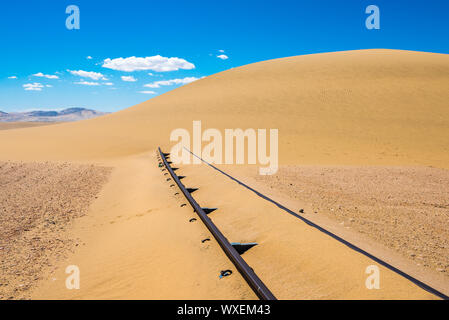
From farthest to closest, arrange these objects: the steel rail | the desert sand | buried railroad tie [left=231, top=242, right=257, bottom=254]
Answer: buried railroad tie [left=231, top=242, right=257, bottom=254] < the desert sand < the steel rail

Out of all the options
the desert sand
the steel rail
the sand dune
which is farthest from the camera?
the sand dune

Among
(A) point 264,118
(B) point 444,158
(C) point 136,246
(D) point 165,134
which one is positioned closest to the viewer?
(C) point 136,246

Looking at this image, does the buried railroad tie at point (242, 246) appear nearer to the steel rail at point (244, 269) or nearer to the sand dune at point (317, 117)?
the steel rail at point (244, 269)

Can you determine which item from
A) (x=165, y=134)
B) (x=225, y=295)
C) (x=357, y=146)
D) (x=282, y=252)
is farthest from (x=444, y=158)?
(x=165, y=134)

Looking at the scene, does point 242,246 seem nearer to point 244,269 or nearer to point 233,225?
point 244,269

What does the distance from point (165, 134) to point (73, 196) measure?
1856 cm

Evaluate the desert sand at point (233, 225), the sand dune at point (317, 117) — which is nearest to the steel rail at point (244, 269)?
the desert sand at point (233, 225)

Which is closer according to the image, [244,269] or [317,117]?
[244,269]

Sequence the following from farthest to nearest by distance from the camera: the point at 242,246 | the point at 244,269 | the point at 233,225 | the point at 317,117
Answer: the point at 317,117
the point at 233,225
the point at 242,246
the point at 244,269

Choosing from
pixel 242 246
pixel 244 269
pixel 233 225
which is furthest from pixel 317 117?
pixel 244 269

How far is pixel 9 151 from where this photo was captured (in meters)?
19.2

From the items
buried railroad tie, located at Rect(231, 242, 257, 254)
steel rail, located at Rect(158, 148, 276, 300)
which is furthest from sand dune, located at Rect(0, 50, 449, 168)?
steel rail, located at Rect(158, 148, 276, 300)

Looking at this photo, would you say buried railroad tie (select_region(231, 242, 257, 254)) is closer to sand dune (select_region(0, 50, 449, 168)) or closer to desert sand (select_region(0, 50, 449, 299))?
desert sand (select_region(0, 50, 449, 299))
